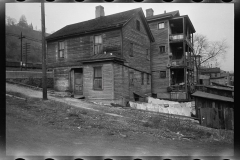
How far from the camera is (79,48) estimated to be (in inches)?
662

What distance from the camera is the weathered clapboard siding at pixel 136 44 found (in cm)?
1577

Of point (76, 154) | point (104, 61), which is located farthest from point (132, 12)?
point (76, 154)

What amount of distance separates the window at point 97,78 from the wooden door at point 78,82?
2670 millimetres

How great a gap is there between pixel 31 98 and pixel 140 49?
41.7 ft

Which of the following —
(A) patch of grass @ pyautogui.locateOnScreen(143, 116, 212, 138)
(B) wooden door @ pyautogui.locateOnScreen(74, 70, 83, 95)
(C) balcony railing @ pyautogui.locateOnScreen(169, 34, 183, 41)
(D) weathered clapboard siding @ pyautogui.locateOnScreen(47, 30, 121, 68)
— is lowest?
(A) patch of grass @ pyautogui.locateOnScreen(143, 116, 212, 138)

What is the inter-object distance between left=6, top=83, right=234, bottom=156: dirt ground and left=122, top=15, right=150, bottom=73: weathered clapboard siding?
943 centimetres

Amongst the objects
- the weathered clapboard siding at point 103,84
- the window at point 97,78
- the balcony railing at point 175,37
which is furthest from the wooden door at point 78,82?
the balcony railing at point 175,37

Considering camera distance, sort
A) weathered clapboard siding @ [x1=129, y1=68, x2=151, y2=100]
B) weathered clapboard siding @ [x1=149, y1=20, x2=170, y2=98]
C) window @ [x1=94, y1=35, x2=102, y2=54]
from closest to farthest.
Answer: window @ [x1=94, y1=35, x2=102, y2=54], weathered clapboard siding @ [x1=129, y1=68, x2=151, y2=100], weathered clapboard siding @ [x1=149, y1=20, x2=170, y2=98]

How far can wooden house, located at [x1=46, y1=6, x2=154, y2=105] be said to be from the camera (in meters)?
14.0

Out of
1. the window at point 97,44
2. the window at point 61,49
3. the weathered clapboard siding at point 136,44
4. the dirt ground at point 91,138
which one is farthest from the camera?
the window at point 61,49

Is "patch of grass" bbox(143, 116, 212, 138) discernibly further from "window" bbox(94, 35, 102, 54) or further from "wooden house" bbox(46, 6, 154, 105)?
"window" bbox(94, 35, 102, 54)

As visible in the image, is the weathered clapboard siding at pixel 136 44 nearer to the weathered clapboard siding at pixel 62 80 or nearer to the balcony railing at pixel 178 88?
the balcony railing at pixel 178 88

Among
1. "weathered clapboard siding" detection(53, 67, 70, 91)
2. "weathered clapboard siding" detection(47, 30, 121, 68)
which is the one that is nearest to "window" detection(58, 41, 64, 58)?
"weathered clapboard siding" detection(47, 30, 121, 68)

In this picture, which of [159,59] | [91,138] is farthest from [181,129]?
[159,59]
